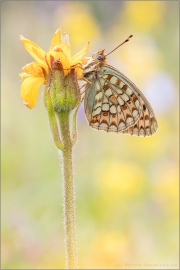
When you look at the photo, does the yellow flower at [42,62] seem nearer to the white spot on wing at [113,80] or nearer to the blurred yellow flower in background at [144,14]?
the white spot on wing at [113,80]

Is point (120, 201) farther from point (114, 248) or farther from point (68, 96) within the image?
point (68, 96)

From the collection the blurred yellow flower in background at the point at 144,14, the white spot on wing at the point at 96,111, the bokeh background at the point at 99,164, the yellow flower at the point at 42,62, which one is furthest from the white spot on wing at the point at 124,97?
the blurred yellow flower in background at the point at 144,14

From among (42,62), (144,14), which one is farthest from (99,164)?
(42,62)

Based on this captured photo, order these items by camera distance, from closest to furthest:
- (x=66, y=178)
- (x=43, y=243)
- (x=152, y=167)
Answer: (x=66, y=178) < (x=43, y=243) < (x=152, y=167)

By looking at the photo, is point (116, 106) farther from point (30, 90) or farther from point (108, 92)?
point (30, 90)

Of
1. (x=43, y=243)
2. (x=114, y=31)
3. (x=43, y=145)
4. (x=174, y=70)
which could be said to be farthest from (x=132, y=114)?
(x=114, y=31)

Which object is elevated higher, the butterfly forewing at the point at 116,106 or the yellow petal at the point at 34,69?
the yellow petal at the point at 34,69

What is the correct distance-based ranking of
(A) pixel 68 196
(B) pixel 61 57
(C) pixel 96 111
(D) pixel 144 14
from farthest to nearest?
(D) pixel 144 14, (C) pixel 96 111, (B) pixel 61 57, (A) pixel 68 196
